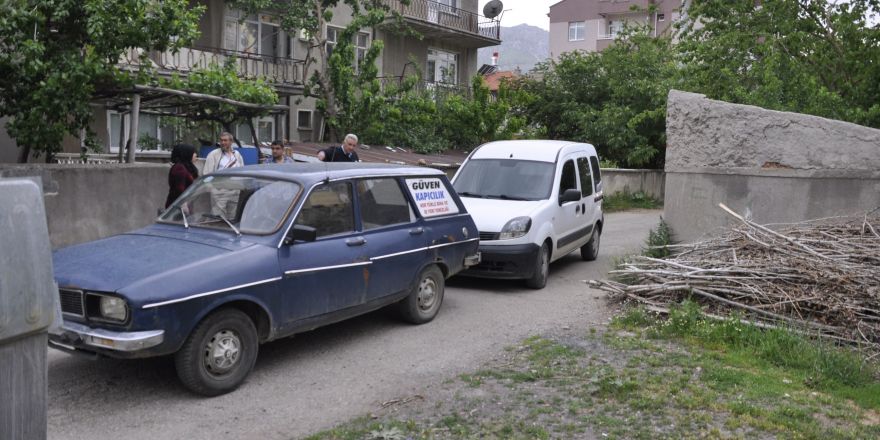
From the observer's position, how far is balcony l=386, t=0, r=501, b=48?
26750 mm

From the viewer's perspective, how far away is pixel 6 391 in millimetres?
2066

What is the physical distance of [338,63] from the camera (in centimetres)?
2069

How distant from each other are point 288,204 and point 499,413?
258cm

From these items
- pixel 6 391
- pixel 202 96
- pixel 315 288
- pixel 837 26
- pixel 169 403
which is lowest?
pixel 169 403

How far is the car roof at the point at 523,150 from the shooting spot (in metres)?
11.2

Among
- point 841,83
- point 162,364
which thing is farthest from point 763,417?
point 841,83

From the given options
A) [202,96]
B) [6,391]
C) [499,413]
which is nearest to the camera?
[6,391]

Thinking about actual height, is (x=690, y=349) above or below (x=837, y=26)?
below

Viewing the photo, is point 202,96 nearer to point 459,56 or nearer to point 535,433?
point 535,433

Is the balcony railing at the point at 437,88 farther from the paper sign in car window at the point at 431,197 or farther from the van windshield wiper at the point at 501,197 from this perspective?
the paper sign in car window at the point at 431,197

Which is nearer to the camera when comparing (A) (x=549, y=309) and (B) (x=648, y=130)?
(A) (x=549, y=309)

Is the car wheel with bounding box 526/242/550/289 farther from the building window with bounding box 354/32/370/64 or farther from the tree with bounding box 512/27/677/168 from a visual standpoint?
the building window with bounding box 354/32/370/64

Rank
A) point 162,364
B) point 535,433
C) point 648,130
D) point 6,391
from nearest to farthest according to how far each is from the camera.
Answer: point 6,391
point 535,433
point 162,364
point 648,130

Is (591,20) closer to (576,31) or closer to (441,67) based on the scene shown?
(576,31)
